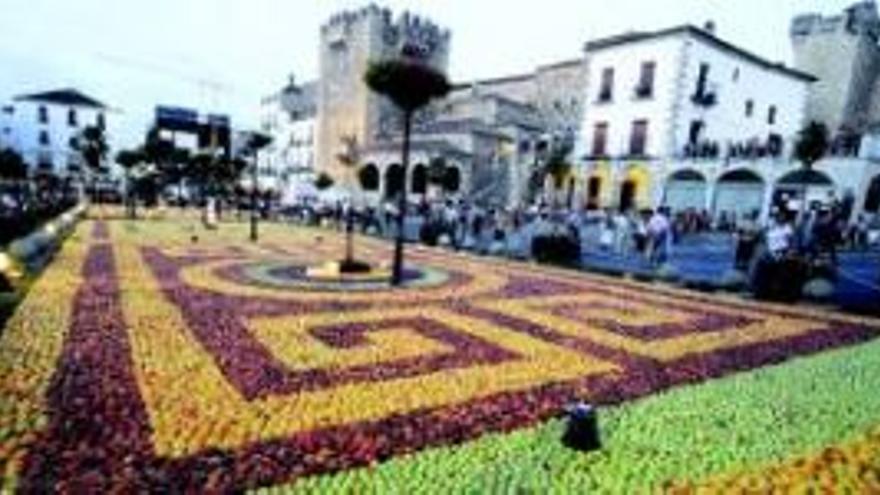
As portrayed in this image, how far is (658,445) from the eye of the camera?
18.0 ft

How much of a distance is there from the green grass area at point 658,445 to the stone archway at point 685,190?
102ft

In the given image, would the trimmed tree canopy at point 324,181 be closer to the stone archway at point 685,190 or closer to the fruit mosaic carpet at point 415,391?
the stone archway at point 685,190

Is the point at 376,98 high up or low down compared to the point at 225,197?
up

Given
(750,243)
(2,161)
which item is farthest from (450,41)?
(750,243)

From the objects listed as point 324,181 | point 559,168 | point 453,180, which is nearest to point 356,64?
point 324,181

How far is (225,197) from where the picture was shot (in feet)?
189

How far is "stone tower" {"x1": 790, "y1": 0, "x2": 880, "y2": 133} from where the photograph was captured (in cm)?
4869

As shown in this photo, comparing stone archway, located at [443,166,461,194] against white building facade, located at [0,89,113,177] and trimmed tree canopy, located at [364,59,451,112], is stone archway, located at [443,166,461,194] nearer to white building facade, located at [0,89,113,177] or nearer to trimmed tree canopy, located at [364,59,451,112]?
trimmed tree canopy, located at [364,59,451,112]

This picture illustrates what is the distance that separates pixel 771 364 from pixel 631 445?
12.8 ft

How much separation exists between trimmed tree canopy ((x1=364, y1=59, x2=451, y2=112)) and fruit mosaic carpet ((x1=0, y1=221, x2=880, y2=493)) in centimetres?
392

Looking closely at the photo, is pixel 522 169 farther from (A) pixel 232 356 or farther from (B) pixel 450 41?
(A) pixel 232 356

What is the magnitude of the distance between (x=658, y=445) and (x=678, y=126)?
115 feet

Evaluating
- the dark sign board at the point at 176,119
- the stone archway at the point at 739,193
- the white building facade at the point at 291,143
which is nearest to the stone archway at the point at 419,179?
the stone archway at the point at 739,193

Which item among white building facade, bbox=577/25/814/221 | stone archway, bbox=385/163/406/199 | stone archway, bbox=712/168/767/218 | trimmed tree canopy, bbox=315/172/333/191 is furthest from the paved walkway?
trimmed tree canopy, bbox=315/172/333/191
